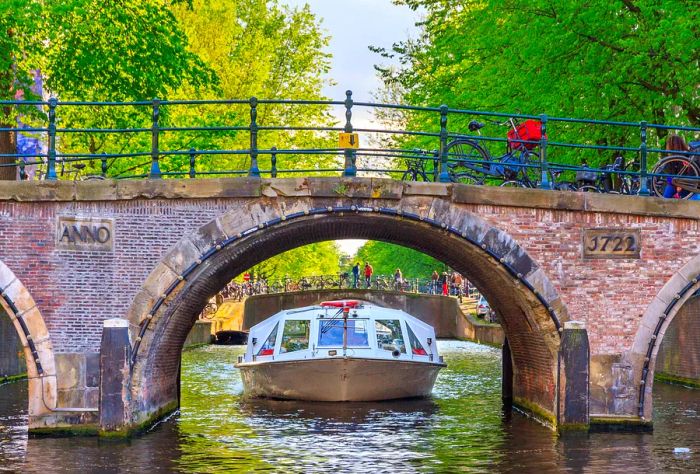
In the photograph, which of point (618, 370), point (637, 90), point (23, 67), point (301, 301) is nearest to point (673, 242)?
point (618, 370)

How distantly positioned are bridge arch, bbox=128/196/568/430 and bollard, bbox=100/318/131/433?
333mm

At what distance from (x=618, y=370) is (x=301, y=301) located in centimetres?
3161

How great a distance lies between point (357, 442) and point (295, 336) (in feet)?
22.1

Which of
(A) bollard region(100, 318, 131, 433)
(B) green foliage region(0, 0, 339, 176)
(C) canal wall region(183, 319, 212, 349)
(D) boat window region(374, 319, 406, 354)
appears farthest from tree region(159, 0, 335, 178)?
(A) bollard region(100, 318, 131, 433)

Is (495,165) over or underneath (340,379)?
over

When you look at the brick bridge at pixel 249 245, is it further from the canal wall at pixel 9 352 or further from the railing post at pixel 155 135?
the canal wall at pixel 9 352

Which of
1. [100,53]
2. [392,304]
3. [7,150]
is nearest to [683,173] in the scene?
[100,53]

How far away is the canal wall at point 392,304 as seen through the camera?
45594 mm

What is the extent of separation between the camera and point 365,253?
77.2 metres

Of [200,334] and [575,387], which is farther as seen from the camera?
[200,334]

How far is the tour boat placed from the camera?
20875mm

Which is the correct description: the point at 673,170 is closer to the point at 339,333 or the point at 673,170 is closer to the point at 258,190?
the point at 258,190

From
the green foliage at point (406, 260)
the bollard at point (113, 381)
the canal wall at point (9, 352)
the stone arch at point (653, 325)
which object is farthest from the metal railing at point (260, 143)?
the green foliage at point (406, 260)

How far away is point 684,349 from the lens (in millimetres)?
23562
